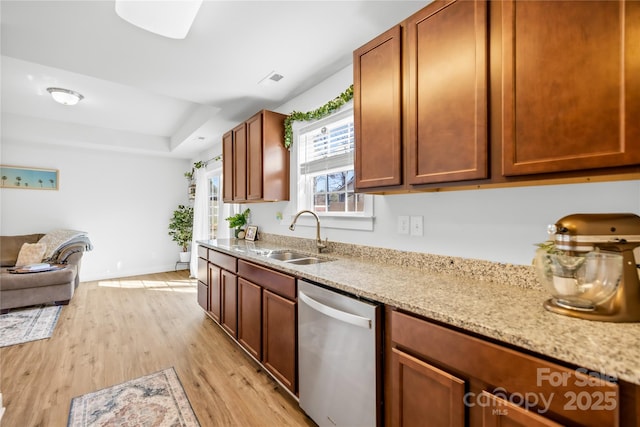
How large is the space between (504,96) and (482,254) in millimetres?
802

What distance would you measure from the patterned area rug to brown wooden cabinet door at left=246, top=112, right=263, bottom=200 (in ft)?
5.92

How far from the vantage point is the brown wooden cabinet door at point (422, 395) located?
0.99m

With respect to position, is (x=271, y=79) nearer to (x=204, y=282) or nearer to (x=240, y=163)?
(x=240, y=163)

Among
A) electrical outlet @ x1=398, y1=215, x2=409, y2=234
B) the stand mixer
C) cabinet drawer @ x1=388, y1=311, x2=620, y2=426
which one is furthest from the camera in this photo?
electrical outlet @ x1=398, y1=215, x2=409, y2=234

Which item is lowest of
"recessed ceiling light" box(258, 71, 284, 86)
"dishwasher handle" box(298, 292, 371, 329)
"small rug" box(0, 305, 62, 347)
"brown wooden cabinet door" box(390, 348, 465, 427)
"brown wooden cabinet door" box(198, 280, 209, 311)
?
"small rug" box(0, 305, 62, 347)

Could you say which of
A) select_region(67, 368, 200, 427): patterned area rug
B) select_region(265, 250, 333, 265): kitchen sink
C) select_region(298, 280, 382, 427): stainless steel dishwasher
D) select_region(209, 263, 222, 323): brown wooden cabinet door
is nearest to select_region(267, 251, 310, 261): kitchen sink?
select_region(265, 250, 333, 265): kitchen sink

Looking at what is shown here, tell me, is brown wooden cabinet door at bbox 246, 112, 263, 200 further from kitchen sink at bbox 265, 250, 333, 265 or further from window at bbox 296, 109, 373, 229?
kitchen sink at bbox 265, 250, 333, 265

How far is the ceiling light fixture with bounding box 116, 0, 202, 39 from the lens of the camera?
1548 millimetres

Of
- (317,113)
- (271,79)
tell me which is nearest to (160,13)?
(271,79)

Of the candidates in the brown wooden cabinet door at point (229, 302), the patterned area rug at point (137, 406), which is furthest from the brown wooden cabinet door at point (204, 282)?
the patterned area rug at point (137, 406)

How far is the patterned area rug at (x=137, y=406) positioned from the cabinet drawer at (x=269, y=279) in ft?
2.97

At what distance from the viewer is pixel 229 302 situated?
2691 millimetres

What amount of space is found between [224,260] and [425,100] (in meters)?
2.26

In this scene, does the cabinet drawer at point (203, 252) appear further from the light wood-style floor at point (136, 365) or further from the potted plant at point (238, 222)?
the light wood-style floor at point (136, 365)
